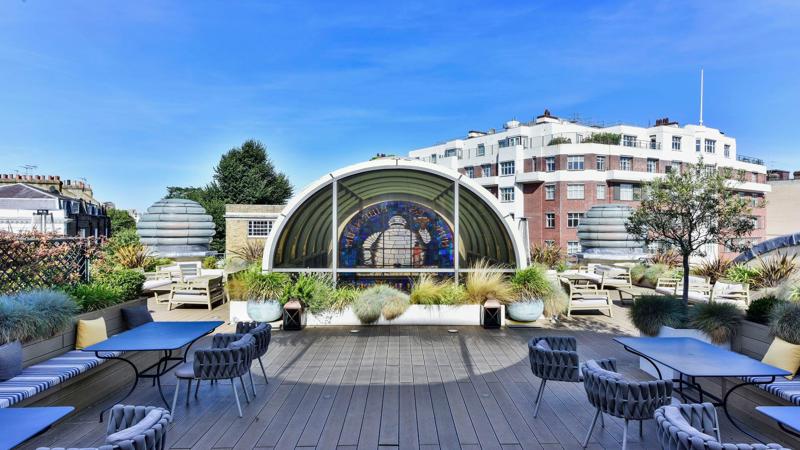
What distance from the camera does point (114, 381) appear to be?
225 inches

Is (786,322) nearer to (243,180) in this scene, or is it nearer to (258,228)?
(258,228)

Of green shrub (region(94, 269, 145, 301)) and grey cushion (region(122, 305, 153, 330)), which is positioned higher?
green shrub (region(94, 269, 145, 301))

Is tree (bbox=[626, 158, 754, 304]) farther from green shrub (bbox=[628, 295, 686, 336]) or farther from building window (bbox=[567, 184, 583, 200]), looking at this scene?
building window (bbox=[567, 184, 583, 200])

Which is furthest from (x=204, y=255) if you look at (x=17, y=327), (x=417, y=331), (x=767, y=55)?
(x=767, y=55)

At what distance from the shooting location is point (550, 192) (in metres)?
40.7

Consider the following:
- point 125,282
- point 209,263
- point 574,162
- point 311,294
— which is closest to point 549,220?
point 574,162

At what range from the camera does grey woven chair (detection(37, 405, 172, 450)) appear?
8.44ft

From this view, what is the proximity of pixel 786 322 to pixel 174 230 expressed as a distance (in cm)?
2004

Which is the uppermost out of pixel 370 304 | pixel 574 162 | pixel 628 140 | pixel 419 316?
pixel 628 140

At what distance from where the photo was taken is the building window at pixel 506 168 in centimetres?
4359

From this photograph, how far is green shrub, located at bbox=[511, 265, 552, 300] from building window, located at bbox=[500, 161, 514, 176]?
116 feet

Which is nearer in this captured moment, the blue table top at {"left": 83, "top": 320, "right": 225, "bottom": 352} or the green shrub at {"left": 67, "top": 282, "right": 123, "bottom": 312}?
the blue table top at {"left": 83, "top": 320, "right": 225, "bottom": 352}

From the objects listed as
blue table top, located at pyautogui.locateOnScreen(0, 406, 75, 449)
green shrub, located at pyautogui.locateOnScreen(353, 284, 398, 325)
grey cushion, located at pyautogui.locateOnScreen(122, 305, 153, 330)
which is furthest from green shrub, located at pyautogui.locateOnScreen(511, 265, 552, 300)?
blue table top, located at pyautogui.locateOnScreen(0, 406, 75, 449)

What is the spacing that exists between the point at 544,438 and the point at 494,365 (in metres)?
2.42
